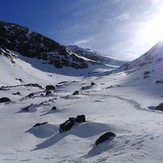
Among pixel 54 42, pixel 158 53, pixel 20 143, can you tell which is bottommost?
pixel 20 143

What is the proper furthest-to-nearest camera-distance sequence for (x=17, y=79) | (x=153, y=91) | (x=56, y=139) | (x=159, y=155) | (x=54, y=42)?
(x=54, y=42)
(x=17, y=79)
(x=153, y=91)
(x=56, y=139)
(x=159, y=155)

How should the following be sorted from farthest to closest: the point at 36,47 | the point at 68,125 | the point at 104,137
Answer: the point at 36,47 < the point at 68,125 < the point at 104,137

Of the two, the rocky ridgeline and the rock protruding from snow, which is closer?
the rock protruding from snow

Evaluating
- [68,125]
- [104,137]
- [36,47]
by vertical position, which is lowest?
[104,137]

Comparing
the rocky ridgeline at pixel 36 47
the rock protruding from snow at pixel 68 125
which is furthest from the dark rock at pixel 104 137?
the rocky ridgeline at pixel 36 47

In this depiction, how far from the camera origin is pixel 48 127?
74.8 ft

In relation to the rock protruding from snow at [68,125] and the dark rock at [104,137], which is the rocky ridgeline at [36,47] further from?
the dark rock at [104,137]

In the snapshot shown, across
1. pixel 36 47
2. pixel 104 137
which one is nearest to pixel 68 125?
pixel 104 137

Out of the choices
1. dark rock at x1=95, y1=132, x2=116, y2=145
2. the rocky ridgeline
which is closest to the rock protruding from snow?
dark rock at x1=95, y1=132, x2=116, y2=145

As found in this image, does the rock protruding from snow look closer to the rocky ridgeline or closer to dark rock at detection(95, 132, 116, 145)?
dark rock at detection(95, 132, 116, 145)

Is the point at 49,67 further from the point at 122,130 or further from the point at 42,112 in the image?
the point at 122,130

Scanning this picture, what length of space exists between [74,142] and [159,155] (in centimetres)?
694

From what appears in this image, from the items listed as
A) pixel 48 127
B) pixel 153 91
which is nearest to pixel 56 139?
pixel 48 127

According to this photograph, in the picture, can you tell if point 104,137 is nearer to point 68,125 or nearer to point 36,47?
point 68,125
